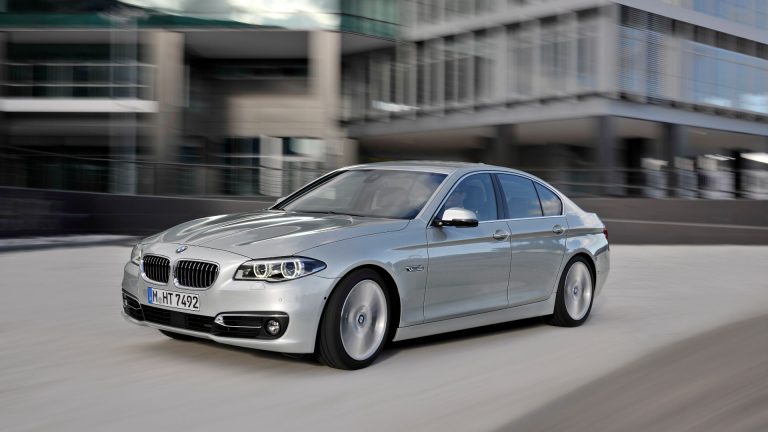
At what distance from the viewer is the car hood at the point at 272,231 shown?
620 cm

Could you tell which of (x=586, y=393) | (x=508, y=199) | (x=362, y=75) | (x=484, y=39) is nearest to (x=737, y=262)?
(x=508, y=199)

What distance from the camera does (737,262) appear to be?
675 inches

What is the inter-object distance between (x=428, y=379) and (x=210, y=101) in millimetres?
39422

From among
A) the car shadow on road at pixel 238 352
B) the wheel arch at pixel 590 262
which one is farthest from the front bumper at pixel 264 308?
the wheel arch at pixel 590 262

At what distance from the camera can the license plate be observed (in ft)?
20.5

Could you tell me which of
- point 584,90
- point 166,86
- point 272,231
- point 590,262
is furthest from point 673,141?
point 272,231

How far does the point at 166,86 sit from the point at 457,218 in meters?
34.3

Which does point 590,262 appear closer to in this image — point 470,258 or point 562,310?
point 562,310

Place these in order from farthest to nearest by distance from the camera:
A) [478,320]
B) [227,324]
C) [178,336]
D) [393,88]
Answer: [393,88] < [478,320] < [178,336] < [227,324]

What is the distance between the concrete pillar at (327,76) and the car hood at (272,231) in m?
→ 31.1

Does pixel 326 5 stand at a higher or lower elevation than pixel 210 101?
higher

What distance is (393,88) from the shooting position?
44.2 metres

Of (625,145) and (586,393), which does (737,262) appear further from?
(625,145)

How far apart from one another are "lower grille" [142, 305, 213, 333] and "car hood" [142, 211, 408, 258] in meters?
0.45
